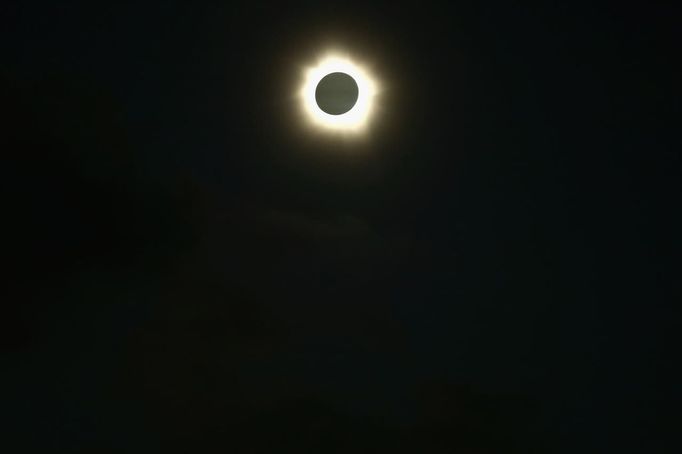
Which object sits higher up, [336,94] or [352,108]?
[336,94]

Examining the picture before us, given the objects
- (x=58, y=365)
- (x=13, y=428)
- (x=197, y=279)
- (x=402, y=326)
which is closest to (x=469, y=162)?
(x=402, y=326)

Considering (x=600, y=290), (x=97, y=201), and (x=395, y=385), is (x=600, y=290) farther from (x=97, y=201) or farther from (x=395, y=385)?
(x=97, y=201)

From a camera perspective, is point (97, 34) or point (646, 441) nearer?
point (97, 34)

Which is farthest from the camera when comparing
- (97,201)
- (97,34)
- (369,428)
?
(369,428)

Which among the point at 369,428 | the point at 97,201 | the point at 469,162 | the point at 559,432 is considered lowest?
the point at 369,428
